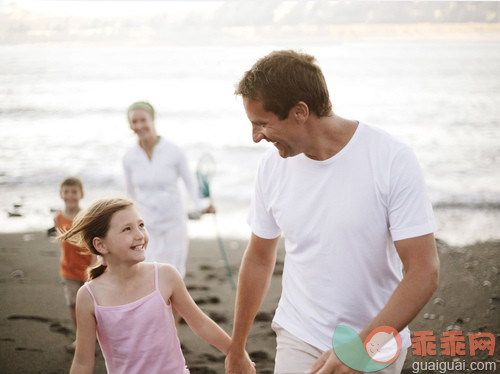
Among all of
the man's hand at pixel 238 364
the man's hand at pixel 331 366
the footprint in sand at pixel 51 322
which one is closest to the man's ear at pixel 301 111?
the man's hand at pixel 331 366

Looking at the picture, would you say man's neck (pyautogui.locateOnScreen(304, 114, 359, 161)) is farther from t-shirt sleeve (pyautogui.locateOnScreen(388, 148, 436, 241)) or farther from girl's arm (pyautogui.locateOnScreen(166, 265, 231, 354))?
girl's arm (pyautogui.locateOnScreen(166, 265, 231, 354))

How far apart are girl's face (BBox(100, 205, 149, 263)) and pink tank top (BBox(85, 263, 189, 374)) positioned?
17 centimetres

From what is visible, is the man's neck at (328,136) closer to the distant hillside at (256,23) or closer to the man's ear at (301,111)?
the man's ear at (301,111)

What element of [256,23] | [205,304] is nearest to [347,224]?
[205,304]

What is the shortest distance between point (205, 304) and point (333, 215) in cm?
406

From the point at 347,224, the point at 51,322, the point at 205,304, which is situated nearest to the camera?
the point at 347,224

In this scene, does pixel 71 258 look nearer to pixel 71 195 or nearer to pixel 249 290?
pixel 71 195

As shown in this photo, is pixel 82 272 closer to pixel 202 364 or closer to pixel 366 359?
pixel 202 364

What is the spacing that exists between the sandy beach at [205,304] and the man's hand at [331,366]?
2.57 m

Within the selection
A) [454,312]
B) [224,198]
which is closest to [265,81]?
[454,312]

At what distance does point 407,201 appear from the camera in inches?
85.1

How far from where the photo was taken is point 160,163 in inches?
200

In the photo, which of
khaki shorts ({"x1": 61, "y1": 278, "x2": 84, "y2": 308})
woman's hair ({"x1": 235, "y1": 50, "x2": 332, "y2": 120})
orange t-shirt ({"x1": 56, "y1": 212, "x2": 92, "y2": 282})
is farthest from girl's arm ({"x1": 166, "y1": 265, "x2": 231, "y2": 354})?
khaki shorts ({"x1": 61, "y1": 278, "x2": 84, "y2": 308})

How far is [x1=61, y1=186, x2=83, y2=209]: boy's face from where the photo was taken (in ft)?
16.9
